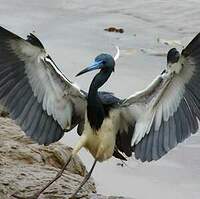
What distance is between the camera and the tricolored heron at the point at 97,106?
5348 millimetres

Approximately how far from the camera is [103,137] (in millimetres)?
5633

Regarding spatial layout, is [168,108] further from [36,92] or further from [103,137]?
[36,92]

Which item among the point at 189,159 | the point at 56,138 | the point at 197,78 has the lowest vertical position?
the point at 189,159

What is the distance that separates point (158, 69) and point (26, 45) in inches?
172

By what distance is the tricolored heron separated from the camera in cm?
535

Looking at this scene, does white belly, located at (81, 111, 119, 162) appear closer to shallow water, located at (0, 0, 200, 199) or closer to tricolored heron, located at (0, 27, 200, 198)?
tricolored heron, located at (0, 27, 200, 198)

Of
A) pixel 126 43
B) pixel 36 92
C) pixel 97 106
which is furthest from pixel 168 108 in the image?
pixel 126 43

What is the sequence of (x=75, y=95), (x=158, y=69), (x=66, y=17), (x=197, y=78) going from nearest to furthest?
(x=197, y=78) → (x=75, y=95) → (x=158, y=69) → (x=66, y=17)

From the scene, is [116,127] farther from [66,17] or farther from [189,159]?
[66,17]

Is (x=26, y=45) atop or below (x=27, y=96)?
atop

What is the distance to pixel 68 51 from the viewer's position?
34.2 ft

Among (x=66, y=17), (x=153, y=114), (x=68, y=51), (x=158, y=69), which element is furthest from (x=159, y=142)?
(x=66, y=17)

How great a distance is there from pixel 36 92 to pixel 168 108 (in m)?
0.90

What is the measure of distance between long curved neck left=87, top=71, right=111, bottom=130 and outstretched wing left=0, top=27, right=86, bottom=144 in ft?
0.46
